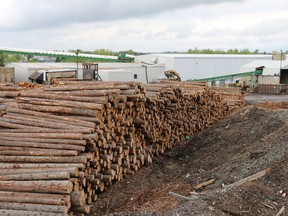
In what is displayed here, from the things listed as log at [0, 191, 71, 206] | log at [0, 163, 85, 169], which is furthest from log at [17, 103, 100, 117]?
log at [0, 191, 71, 206]

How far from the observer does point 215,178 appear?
10.0 meters

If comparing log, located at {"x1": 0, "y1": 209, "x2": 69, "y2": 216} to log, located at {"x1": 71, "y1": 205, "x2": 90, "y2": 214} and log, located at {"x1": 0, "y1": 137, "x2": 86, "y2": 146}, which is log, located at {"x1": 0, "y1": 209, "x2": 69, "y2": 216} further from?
log, located at {"x1": 0, "y1": 137, "x2": 86, "y2": 146}

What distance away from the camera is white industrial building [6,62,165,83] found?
129 ft

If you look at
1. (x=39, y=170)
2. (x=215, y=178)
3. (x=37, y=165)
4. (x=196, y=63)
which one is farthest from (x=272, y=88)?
(x=39, y=170)

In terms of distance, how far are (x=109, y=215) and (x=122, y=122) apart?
3.52 m

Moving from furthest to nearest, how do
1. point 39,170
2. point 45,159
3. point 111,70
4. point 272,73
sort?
point 272,73 → point 111,70 → point 45,159 → point 39,170

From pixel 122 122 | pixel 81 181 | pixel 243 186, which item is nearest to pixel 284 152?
pixel 243 186

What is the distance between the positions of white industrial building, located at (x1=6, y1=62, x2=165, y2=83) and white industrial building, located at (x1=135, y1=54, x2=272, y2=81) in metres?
1.78

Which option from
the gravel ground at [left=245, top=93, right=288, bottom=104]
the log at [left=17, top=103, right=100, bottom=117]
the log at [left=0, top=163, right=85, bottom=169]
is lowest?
the gravel ground at [left=245, top=93, right=288, bottom=104]

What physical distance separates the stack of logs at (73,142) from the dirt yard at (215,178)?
23.3 inches

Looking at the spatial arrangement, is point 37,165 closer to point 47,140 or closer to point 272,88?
point 47,140

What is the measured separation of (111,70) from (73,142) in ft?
105

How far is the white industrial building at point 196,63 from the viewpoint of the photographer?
47.5 meters

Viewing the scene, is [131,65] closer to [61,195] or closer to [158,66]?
[158,66]
